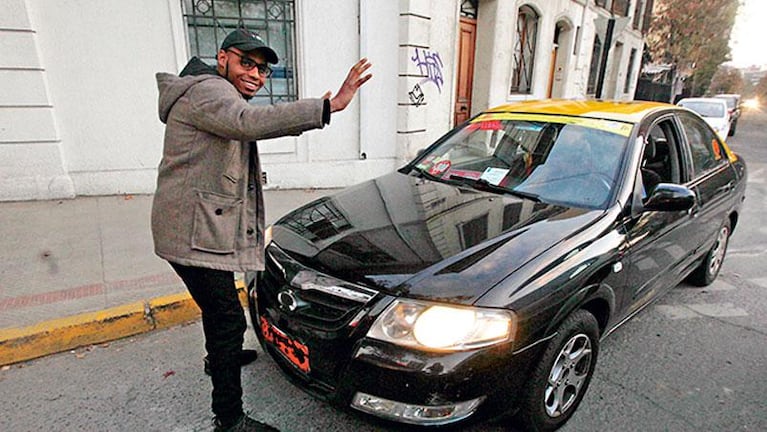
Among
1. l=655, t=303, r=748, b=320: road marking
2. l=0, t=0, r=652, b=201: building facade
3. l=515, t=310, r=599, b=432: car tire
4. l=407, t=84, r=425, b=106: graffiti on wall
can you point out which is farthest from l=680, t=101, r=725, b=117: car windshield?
l=515, t=310, r=599, b=432: car tire

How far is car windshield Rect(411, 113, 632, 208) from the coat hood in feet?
5.61

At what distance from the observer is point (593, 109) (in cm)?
316

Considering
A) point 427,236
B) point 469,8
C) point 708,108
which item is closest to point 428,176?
point 427,236

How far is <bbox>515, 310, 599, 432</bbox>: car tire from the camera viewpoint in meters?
1.98

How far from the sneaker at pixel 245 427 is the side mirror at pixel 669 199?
2.37 m

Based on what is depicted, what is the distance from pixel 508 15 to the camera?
9.12m

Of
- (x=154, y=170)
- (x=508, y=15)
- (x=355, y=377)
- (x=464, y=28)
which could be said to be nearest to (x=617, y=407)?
(x=355, y=377)

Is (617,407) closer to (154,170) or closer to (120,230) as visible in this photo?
(120,230)

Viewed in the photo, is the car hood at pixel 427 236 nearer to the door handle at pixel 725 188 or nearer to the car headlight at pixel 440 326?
the car headlight at pixel 440 326

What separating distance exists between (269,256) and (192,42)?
4.52m

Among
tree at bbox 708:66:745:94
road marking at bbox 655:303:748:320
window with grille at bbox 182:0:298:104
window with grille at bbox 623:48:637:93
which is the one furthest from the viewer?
tree at bbox 708:66:745:94

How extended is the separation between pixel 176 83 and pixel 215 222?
0.56m

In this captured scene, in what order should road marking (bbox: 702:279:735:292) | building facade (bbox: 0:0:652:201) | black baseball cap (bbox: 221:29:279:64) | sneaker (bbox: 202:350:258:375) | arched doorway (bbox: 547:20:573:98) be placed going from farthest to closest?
arched doorway (bbox: 547:20:573:98) < building facade (bbox: 0:0:652:201) < road marking (bbox: 702:279:735:292) < sneaker (bbox: 202:350:258:375) < black baseball cap (bbox: 221:29:279:64)

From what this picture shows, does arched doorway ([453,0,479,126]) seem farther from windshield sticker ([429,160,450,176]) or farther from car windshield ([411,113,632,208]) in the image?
windshield sticker ([429,160,450,176])
